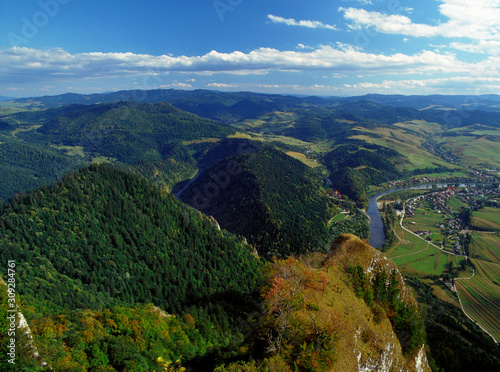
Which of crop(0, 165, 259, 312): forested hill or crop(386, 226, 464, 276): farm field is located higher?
crop(0, 165, 259, 312): forested hill

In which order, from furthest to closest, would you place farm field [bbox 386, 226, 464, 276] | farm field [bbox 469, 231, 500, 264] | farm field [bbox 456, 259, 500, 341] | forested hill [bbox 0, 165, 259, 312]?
farm field [bbox 469, 231, 500, 264] < farm field [bbox 386, 226, 464, 276] < farm field [bbox 456, 259, 500, 341] < forested hill [bbox 0, 165, 259, 312]

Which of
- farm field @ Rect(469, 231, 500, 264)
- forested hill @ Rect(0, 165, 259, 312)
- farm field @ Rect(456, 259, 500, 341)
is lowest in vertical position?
farm field @ Rect(456, 259, 500, 341)

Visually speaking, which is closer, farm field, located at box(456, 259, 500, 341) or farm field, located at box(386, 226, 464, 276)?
farm field, located at box(456, 259, 500, 341)

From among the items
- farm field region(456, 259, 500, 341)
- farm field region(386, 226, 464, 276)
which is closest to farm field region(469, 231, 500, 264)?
farm field region(456, 259, 500, 341)

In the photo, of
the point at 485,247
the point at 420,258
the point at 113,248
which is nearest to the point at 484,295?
the point at 420,258

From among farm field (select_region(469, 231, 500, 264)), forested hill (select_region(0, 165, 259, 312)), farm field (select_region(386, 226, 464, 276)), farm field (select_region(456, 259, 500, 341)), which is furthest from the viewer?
farm field (select_region(469, 231, 500, 264))

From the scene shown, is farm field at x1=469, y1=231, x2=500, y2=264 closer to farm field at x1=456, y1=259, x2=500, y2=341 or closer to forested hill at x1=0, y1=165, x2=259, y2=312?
farm field at x1=456, y1=259, x2=500, y2=341

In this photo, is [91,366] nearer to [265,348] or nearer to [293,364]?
[265,348]
